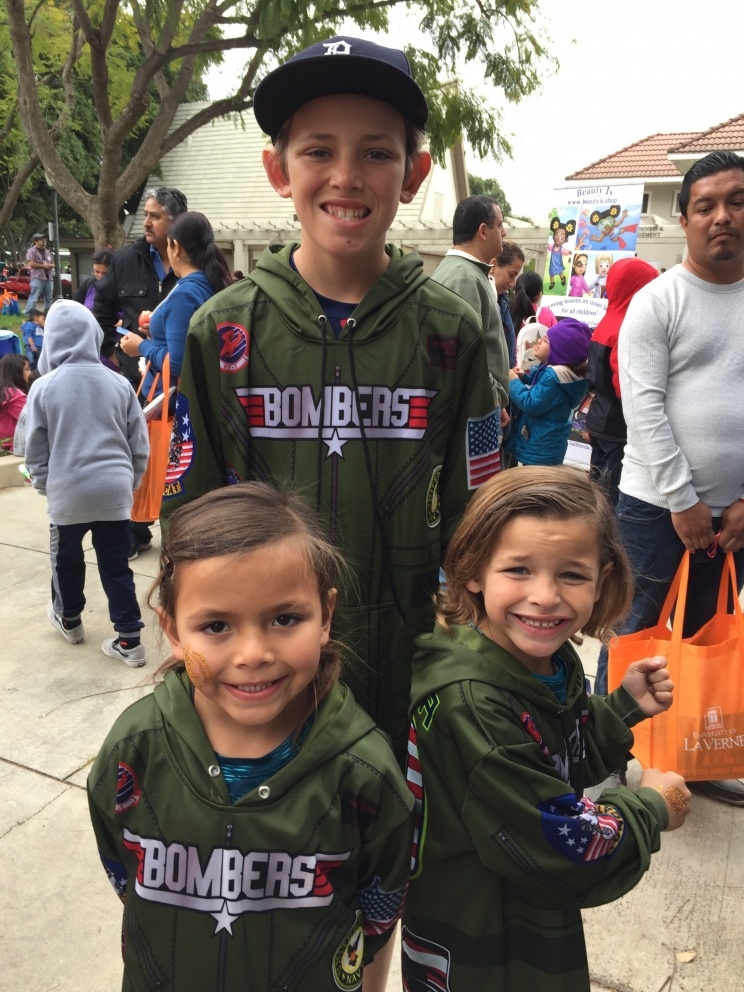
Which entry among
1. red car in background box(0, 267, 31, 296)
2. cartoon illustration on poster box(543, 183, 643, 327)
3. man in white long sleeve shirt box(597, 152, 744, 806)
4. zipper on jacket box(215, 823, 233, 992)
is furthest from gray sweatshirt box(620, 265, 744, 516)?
red car in background box(0, 267, 31, 296)

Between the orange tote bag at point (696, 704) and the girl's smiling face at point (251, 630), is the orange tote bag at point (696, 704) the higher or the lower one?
the lower one

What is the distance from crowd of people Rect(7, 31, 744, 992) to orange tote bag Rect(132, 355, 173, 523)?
103 inches

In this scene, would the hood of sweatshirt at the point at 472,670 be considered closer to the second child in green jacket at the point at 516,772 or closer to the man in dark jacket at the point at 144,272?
the second child in green jacket at the point at 516,772

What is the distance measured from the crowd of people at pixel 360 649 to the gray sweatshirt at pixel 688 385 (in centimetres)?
103

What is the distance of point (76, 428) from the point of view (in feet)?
11.7

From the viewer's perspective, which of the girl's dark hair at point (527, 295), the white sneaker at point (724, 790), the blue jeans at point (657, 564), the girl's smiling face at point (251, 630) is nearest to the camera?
the girl's smiling face at point (251, 630)

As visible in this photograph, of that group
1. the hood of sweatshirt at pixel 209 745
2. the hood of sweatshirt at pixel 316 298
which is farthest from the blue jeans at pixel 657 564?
the hood of sweatshirt at pixel 209 745

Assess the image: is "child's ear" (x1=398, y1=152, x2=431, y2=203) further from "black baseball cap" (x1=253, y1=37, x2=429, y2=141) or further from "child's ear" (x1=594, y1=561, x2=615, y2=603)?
"child's ear" (x1=594, y1=561, x2=615, y2=603)

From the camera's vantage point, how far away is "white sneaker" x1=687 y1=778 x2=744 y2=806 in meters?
2.83

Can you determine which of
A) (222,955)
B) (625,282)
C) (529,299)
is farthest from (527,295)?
(222,955)

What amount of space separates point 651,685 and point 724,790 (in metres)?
1.59

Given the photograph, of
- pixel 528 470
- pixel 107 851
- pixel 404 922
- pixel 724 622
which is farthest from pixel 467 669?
pixel 724 622

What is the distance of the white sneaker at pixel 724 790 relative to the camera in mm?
2830

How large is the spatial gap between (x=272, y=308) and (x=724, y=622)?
6.02 feet
